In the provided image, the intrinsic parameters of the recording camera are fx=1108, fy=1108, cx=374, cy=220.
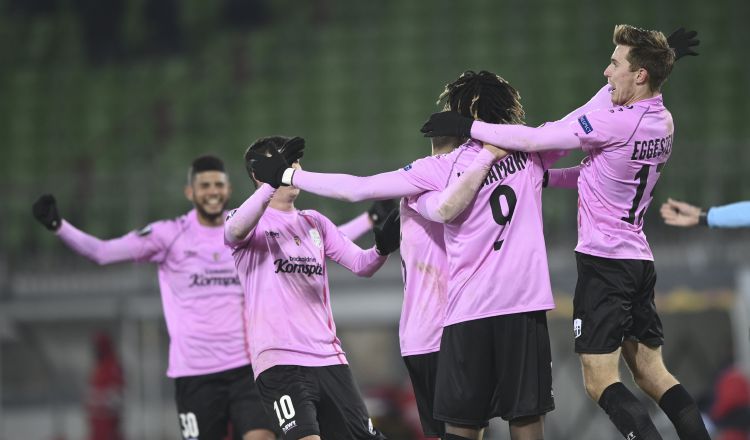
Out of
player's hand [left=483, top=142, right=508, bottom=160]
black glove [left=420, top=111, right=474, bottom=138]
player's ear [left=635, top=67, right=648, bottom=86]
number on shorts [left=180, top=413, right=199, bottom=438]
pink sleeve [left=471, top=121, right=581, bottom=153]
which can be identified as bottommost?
number on shorts [left=180, top=413, right=199, bottom=438]

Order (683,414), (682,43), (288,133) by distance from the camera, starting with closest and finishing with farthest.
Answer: (683,414) < (682,43) < (288,133)

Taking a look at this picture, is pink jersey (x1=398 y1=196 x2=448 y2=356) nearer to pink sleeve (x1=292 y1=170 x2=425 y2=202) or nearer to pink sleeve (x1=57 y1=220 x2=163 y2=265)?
pink sleeve (x1=292 y1=170 x2=425 y2=202)

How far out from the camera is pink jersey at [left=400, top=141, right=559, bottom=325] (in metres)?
5.02

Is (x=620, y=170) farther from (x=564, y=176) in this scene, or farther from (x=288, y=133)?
(x=288, y=133)

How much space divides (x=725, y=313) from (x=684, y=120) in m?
3.30

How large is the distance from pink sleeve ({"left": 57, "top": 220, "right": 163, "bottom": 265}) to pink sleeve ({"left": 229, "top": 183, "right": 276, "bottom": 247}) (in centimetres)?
160

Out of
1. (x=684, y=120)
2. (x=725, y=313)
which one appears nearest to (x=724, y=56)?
(x=684, y=120)

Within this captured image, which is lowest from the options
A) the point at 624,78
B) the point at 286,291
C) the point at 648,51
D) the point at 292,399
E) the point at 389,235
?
the point at 292,399

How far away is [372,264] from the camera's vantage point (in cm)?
597

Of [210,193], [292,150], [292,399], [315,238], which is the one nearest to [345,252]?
[315,238]

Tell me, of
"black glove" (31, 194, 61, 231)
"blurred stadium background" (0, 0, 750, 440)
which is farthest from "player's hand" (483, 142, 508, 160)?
"blurred stadium background" (0, 0, 750, 440)

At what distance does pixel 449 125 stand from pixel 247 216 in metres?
1.15

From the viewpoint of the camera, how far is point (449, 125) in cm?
514

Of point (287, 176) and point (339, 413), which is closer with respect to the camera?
point (287, 176)
